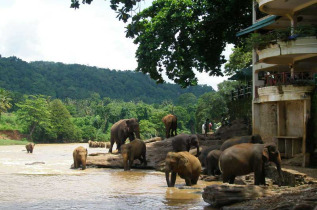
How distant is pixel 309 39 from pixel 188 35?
1061cm

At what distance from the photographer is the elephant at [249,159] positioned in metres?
13.6

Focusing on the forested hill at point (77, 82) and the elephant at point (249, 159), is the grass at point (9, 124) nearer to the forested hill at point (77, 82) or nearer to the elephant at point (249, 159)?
the forested hill at point (77, 82)

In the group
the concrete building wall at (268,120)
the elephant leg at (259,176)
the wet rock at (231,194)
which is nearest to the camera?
the wet rock at (231,194)

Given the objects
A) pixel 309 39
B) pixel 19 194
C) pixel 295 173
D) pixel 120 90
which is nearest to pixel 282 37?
pixel 309 39

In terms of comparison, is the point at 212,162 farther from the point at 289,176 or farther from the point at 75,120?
the point at 75,120

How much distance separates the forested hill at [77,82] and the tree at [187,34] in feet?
367

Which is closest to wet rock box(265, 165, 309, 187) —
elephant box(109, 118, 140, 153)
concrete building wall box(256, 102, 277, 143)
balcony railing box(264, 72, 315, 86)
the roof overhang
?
balcony railing box(264, 72, 315, 86)

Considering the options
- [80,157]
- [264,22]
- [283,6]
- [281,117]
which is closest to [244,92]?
[264,22]

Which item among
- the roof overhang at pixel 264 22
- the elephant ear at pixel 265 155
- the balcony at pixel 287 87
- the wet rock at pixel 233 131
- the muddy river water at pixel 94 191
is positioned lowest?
the muddy river water at pixel 94 191

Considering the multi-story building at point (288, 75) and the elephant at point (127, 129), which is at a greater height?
the multi-story building at point (288, 75)

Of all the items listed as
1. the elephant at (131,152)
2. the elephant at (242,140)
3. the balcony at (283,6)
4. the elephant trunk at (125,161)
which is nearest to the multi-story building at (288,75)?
the balcony at (283,6)

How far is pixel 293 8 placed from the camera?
861 inches

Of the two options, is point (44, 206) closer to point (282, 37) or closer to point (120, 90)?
point (282, 37)

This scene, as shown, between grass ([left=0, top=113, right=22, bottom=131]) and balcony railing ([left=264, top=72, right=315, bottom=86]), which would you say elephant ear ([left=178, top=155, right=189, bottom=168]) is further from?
grass ([left=0, top=113, right=22, bottom=131])
